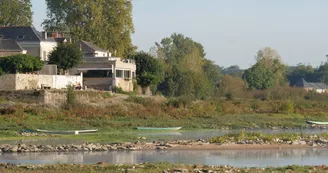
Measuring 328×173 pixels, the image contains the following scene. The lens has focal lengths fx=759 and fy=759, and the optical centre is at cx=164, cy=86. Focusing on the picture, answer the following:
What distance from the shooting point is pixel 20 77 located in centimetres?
6144

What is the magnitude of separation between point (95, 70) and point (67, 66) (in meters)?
4.29

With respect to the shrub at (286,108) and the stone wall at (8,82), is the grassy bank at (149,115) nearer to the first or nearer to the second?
the shrub at (286,108)

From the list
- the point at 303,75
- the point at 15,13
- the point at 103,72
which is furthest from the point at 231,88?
the point at 303,75

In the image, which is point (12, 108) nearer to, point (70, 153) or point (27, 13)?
point (70, 153)

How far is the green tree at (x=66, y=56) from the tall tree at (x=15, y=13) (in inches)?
834

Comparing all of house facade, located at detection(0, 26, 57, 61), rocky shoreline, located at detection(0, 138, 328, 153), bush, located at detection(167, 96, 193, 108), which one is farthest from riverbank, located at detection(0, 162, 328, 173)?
house facade, located at detection(0, 26, 57, 61)

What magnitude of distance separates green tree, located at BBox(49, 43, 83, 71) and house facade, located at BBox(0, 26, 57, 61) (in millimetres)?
2965

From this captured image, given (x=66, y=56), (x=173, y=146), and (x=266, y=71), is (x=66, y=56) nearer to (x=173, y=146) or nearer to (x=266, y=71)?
(x=173, y=146)

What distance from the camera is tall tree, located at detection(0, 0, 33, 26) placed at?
296ft

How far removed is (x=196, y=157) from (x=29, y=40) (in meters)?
41.2

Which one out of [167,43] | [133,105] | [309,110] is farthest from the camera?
[167,43]

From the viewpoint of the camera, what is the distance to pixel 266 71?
4808 inches

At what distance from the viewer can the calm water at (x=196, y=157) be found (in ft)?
111

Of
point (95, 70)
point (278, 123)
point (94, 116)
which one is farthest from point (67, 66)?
point (278, 123)
